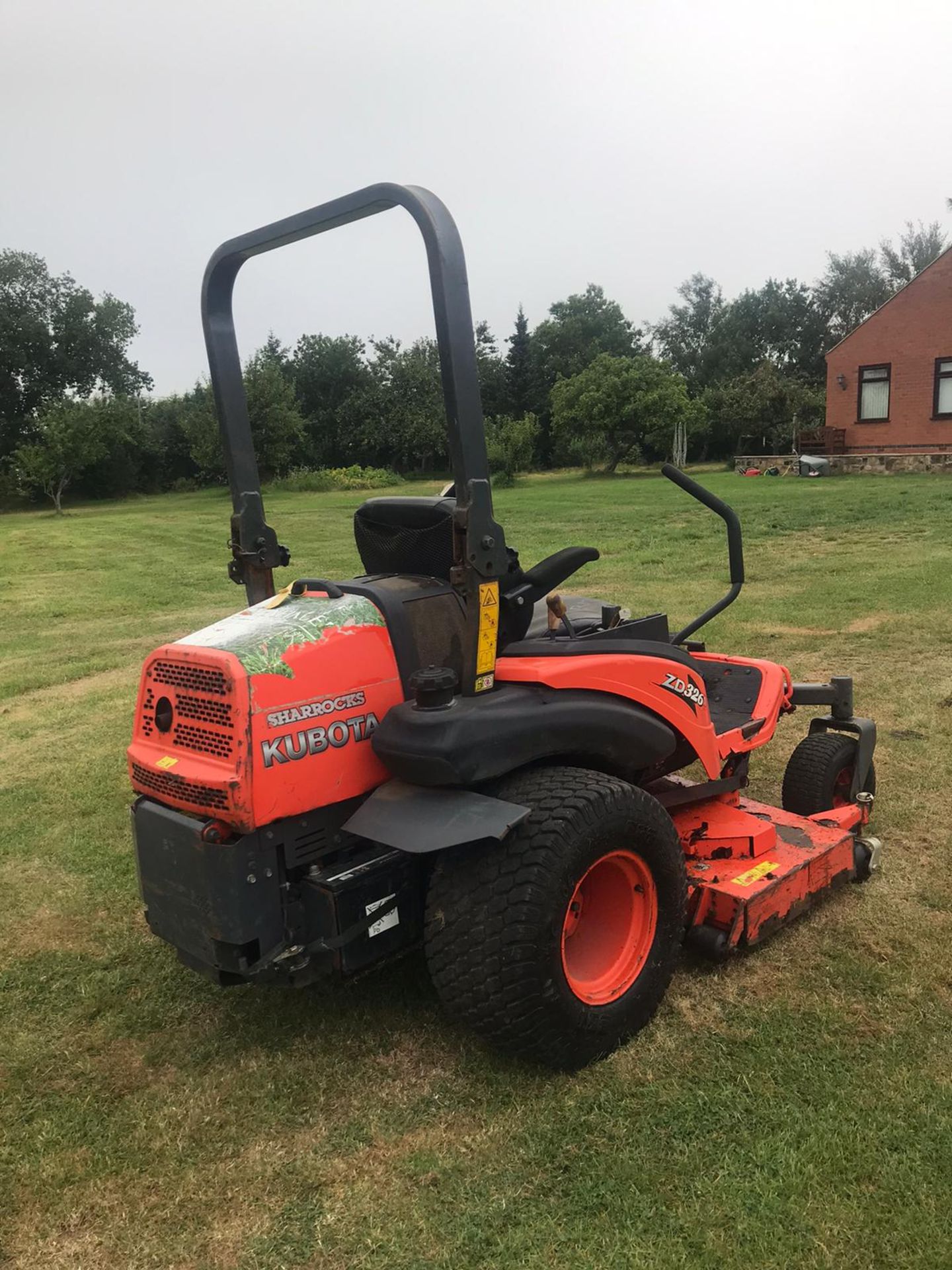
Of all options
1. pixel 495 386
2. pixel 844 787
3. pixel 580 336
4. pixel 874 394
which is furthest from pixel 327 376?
pixel 844 787

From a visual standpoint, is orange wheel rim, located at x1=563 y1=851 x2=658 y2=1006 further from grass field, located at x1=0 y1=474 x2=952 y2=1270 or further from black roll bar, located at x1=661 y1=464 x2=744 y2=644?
black roll bar, located at x1=661 y1=464 x2=744 y2=644

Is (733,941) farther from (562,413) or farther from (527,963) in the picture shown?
(562,413)

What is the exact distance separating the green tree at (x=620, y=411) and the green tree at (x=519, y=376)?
12345 mm

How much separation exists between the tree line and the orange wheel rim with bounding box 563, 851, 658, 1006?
1290 centimetres

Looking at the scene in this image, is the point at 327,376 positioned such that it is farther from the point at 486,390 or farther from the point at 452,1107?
the point at 452,1107

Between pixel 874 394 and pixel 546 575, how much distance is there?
27171 mm

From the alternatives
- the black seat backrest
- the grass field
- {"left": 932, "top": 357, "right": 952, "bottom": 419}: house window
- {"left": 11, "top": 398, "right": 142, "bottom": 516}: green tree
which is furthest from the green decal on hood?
{"left": 11, "top": 398, "right": 142, "bottom": 516}: green tree

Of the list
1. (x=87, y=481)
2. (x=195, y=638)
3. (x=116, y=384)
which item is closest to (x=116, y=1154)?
(x=195, y=638)

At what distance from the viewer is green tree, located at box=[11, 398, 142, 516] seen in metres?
33.7

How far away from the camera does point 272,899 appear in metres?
2.60

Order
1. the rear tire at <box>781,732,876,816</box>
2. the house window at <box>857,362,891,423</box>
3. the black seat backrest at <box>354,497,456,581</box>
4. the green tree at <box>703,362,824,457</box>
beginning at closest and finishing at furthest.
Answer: the black seat backrest at <box>354,497,456,581</box>, the rear tire at <box>781,732,876,816</box>, the house window at <box>857,362,891,423</box>, the green tree at <box>703,362,824,457</box>

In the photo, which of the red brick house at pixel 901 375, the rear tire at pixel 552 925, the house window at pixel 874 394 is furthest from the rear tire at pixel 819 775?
the house window at pixel 874 394

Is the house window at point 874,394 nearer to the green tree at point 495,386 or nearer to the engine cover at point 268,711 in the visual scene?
the green tree at point 495,386

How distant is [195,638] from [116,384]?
52.0m
